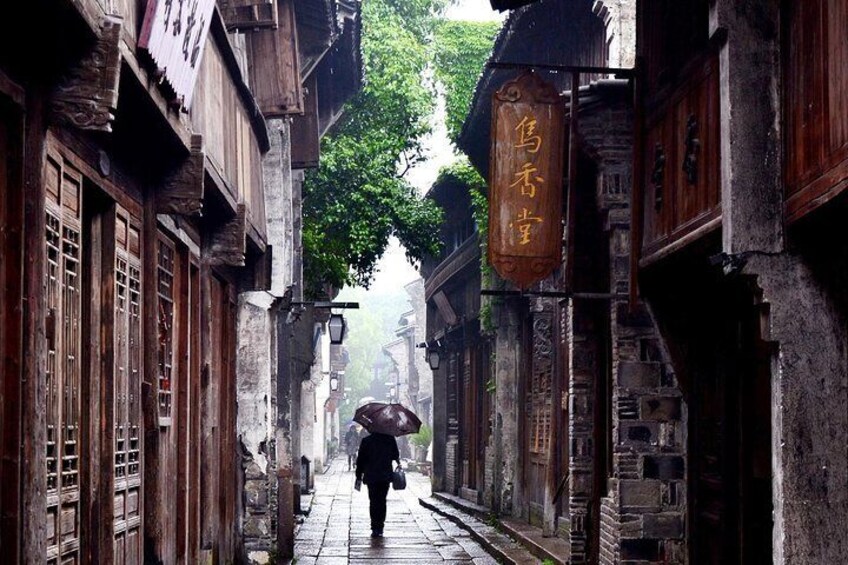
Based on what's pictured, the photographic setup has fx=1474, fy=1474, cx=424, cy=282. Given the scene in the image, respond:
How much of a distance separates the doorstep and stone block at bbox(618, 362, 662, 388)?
3455 millimetres

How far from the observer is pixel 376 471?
22.7 m

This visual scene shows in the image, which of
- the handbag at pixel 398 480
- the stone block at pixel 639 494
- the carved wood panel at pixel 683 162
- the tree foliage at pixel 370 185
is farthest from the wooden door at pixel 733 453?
the tree foliage at pixel 370 185

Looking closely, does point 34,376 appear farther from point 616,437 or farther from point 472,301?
point 472,301

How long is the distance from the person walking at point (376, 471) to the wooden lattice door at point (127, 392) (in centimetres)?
1273

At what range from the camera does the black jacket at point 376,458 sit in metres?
22.6

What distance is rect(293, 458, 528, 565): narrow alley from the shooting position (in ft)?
61.2

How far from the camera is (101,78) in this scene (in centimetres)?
636

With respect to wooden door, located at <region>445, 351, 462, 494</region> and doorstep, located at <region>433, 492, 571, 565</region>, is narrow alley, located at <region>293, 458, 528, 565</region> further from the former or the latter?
wooden door, located at <region>445, 351, 462, 494</region>

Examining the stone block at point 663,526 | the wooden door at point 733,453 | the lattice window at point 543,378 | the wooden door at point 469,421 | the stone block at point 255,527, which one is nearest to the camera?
the wooden door at point 733,453

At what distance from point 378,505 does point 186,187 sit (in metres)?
13.4

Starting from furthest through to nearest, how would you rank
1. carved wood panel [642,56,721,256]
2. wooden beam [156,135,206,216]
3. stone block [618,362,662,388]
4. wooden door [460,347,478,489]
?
1. wooden door [460,347,478,489]
2. stone block [618,362,662,388]
3. wooden beam [156,135,206,216]
4. carved wood panel [642,56,721,256]

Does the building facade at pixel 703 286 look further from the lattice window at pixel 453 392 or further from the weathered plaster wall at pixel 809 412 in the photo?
the lattice window at pixel 453 392

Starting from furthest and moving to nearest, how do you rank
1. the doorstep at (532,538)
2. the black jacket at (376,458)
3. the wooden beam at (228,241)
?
the black jacket at (376,458) → the doorstep at (532,538) → the wooden beam at (228,241)

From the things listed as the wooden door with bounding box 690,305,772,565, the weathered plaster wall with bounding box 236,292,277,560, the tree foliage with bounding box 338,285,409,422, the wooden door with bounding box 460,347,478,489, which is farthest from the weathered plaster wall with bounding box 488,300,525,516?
the tree foliage with bounding box 338,285,409,422
